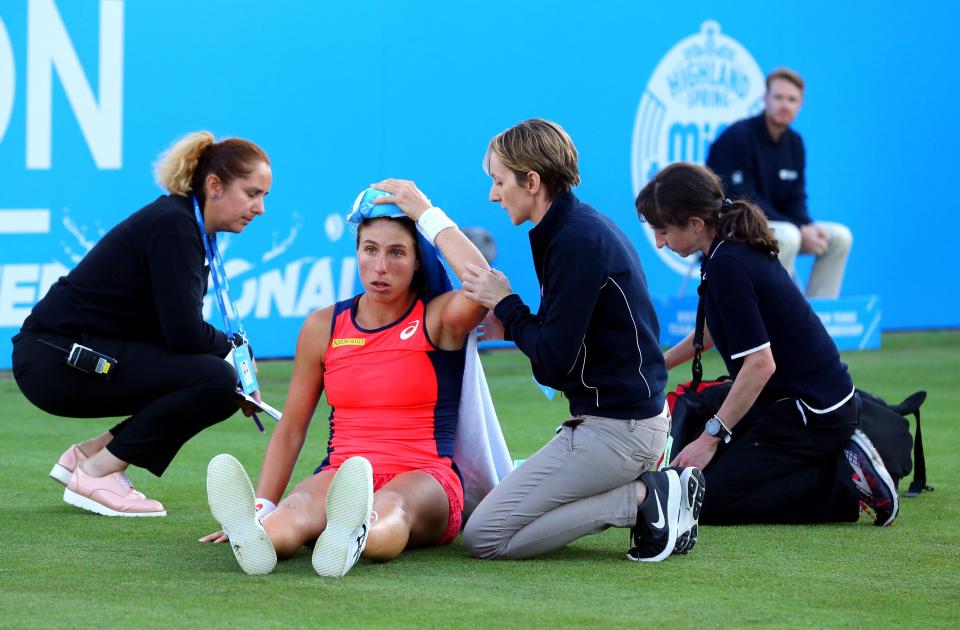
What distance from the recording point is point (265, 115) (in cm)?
780

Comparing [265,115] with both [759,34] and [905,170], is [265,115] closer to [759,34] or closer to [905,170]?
[759,34]

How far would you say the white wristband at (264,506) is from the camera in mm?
3613

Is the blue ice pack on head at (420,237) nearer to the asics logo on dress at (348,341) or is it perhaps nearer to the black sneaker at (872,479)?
the asics logo on dress at (348,341)

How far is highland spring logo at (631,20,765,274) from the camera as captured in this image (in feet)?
29.9

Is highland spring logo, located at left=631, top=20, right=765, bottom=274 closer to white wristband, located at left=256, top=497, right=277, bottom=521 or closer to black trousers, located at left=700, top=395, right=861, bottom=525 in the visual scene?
black trousers, located at left=700, top=395, right=861, bottom=525

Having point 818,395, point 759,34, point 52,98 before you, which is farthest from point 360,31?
point 818,395

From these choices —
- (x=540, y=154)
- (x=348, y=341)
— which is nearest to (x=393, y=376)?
(x=348, y=341)

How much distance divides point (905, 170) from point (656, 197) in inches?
253

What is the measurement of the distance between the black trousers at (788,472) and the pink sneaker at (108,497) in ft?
5.30

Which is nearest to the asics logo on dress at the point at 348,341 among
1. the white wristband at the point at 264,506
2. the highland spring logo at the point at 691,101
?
the white wristband at the point at 264,506

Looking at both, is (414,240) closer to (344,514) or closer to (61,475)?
(344,514)

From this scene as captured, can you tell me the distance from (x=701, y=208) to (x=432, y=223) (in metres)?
0.89

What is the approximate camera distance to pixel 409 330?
3.72 m

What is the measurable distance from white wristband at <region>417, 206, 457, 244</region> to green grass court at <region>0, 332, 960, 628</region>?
803 mm
